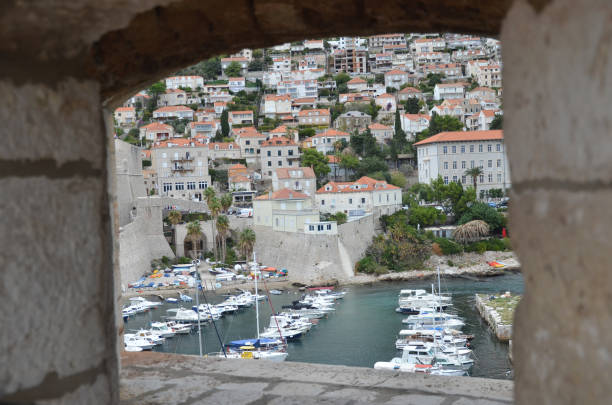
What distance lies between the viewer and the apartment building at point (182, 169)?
3934 cm

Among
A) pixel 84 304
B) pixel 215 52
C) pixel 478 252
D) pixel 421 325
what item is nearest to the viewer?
pixel 84 304

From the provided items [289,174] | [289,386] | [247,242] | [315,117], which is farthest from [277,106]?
[289,386]

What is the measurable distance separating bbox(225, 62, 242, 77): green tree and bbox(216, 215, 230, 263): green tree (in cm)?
4229

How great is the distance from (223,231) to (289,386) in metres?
29.1

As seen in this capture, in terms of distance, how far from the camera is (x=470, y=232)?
1262 inches

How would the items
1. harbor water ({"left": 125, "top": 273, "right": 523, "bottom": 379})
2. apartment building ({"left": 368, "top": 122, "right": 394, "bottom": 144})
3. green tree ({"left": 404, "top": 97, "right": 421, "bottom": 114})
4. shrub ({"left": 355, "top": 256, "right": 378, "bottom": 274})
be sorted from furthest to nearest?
green tree ({"left": 404, "top": 97, "right": 421, "bottom": 114}), apartment building ({"left": 368, "top": 122, "right": 394, "bottom": 144}), shrub ({"left": 355, "top": 256, "right": 378, "bottom": 274}), harbor water ({"left": 125, "top": 273, "right": 523, "bottom": 379})

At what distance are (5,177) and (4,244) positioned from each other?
121mm

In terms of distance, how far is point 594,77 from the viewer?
0.85 meters

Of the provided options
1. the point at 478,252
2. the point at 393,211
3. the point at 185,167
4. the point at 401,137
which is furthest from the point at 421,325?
the point at 401,137

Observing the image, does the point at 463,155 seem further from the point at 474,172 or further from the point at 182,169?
the point at 182,169

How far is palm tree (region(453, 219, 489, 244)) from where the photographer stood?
32062 mm

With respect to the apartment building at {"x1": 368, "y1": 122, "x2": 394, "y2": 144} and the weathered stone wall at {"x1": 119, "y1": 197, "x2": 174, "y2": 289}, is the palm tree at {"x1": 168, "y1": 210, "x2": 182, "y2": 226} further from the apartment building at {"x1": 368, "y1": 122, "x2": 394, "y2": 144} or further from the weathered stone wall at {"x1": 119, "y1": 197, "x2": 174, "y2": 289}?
the apartment building at {"x1": 368, "y1": 122, "x2": 394, "y2": 144}

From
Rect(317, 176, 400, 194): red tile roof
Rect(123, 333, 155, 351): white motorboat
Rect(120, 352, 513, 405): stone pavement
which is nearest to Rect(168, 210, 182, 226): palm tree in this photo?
Rect(317, 176, 400, 194): red tile roof

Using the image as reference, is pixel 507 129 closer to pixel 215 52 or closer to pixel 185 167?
pixel 215 52
